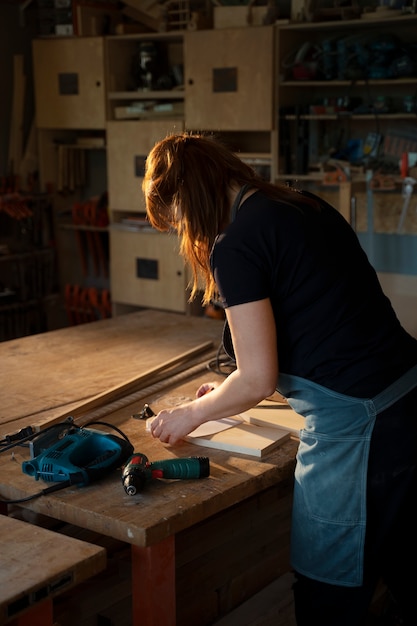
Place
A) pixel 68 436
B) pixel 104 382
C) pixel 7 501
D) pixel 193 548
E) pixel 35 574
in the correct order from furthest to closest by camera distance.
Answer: pixel 104 382
pixel 193 548
pixel 68 436
pixel 7 501
pixel 35 574

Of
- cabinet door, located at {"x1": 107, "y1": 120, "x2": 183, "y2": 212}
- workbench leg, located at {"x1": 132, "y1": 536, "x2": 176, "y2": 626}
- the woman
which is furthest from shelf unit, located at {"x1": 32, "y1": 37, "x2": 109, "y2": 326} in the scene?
workbench leg, located at {"x1": 132, "y1": 536, "x2": 176, "y2": 626}

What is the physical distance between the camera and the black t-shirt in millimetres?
1707

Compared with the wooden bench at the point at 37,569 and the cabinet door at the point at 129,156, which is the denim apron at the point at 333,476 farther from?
the cabinet door at the point at 129,156

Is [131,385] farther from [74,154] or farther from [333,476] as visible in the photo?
[74,154]

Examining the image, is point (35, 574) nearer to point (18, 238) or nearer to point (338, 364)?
point (338, 364)

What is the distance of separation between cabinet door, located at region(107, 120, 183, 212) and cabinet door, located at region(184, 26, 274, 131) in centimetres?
26

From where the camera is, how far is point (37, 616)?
1.49m

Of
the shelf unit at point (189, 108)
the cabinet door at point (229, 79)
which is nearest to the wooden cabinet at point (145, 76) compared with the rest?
the shelf unit at point (189, 108)

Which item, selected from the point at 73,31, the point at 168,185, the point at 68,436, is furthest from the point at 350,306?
the point at 73,31

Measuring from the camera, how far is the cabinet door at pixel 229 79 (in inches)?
179

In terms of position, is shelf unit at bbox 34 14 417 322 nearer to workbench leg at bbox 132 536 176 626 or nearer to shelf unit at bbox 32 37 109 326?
shelf unit at bbox 32 37 109 326

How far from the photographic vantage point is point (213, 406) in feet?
6.05

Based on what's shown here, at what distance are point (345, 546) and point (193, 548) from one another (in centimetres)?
60

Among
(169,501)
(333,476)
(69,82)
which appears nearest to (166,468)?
(169,501)
